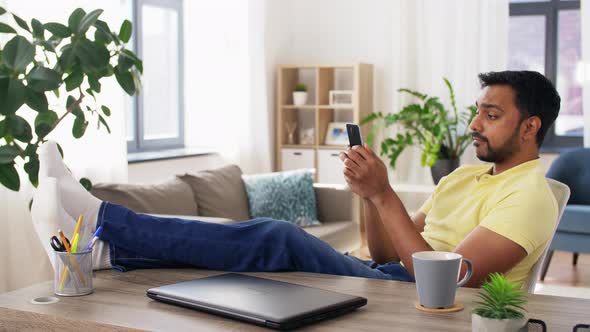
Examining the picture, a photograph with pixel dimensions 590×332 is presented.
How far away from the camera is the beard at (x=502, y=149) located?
212 cm

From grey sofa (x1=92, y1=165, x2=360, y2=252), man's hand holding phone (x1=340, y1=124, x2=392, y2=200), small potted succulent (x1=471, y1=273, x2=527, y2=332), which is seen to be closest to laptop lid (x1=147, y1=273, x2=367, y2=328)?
small potted succulent (x1=471, y1=273, x2=527, y2=332)

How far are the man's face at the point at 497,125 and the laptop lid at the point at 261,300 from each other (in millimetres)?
882

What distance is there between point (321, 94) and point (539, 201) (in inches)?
171

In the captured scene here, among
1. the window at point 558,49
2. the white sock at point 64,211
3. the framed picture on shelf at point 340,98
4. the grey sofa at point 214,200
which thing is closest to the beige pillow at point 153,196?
the grey sofa at point 214,200

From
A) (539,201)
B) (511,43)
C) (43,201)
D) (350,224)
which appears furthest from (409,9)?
(43,201)

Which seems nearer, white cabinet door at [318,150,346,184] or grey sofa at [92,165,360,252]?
grey sofa at [92,165,360,252]

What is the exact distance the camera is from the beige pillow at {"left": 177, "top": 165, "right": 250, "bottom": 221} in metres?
4.04

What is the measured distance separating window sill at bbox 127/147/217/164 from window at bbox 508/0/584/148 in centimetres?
273

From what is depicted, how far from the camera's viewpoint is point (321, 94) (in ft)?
20.2

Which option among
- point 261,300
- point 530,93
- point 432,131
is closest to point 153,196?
point 530,93

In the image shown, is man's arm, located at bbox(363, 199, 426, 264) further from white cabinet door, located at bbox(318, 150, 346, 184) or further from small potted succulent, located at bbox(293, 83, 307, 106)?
small potted succulent, located at bbox(293, 83, 307, 106)

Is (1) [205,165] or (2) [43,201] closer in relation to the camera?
(2) [43,201]

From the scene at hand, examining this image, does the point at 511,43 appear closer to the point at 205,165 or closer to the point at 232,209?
the point at 205,165

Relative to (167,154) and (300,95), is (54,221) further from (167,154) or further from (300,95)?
(300,95)
